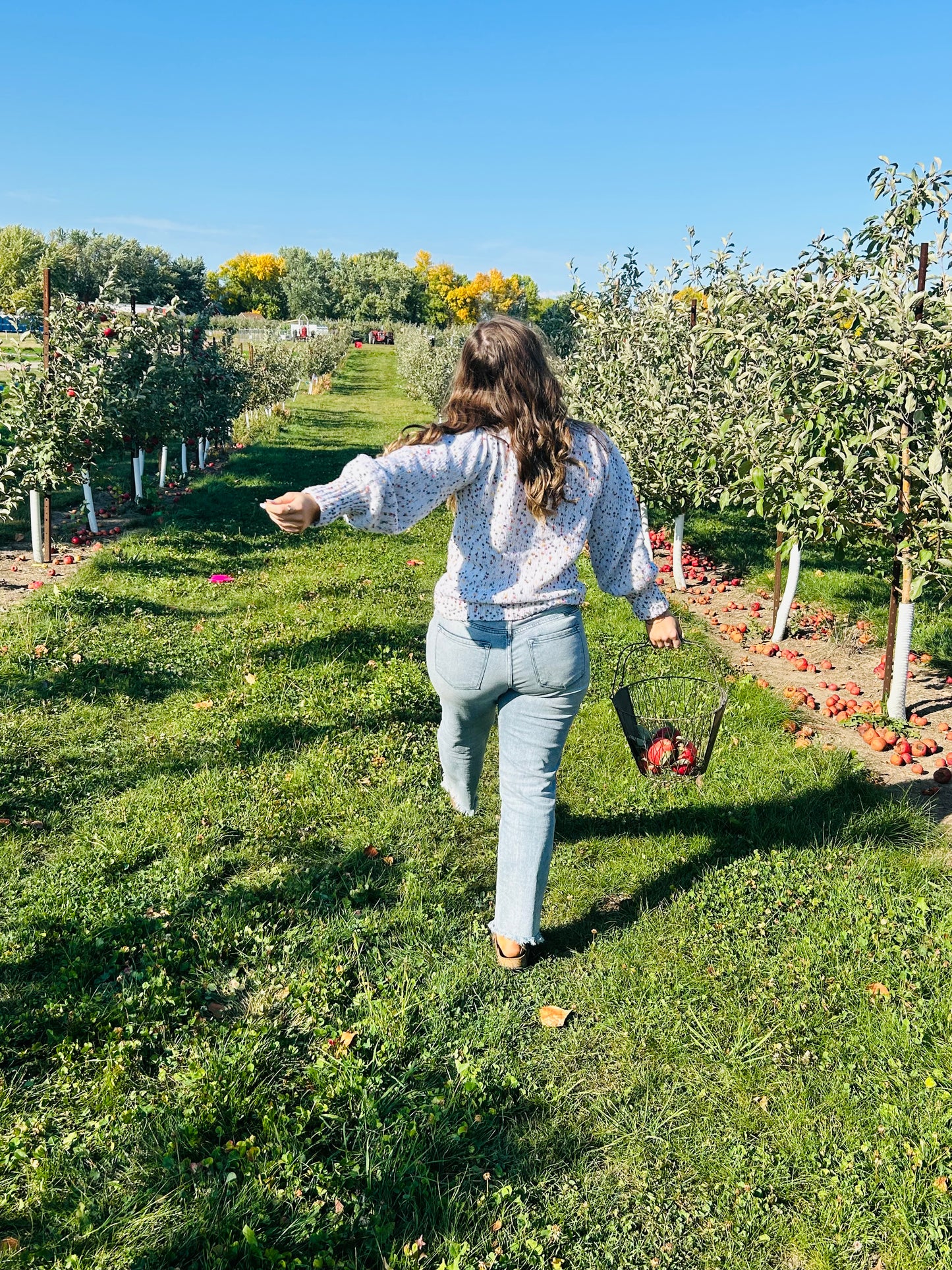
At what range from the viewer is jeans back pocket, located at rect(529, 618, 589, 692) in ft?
9.57

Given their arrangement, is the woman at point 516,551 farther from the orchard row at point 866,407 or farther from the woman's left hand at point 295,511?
the orchard row at point 866,407

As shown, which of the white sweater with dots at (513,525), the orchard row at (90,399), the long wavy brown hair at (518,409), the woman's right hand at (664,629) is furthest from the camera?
the orchard row at (90,399)

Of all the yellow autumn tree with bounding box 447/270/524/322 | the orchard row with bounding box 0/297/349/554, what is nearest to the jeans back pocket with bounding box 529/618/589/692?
the orchard row with bounding box 0/297/349/554

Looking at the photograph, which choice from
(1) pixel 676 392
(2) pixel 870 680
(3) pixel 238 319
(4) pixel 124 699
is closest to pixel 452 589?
(4) pixel 124 699

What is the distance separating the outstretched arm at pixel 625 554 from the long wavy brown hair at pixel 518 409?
0.26 meters

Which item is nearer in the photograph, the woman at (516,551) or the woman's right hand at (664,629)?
the woman at (516,551)

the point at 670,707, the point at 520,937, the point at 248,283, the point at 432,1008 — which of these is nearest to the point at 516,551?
the point at 520,937

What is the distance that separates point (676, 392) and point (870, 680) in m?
3.67

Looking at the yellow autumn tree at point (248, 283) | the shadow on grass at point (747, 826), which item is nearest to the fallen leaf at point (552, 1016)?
the shadow on grass at point (747, 826)

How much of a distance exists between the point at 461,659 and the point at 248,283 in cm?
12865

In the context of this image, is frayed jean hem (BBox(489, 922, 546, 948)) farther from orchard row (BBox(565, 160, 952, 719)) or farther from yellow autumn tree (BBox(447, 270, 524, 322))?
yellow autumn tree (BBox(447, 270, 524, 322))

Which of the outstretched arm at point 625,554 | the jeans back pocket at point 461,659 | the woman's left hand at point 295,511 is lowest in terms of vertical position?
the jeans back pocket at point 461,659

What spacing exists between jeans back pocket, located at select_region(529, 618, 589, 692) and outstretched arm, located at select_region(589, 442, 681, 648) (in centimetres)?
24

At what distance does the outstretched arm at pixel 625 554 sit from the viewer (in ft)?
9.89
